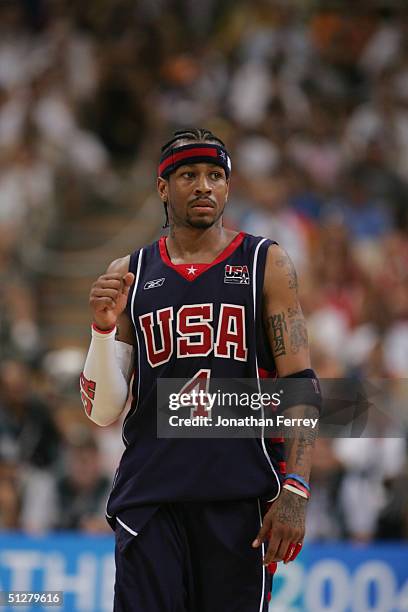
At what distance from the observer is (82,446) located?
8430 millimetres

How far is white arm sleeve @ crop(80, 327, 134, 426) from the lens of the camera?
168 inches

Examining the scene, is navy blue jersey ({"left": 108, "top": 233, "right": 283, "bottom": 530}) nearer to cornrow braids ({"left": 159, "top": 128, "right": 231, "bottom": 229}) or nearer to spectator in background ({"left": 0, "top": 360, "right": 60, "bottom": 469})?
cornrow braids ({"left": 159, "top": 128, "right": 231, "bottom": 229})

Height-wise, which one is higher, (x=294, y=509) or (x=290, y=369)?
(x=290, y=369)

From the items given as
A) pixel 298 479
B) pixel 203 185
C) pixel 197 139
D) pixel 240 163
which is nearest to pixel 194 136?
pixel 197 139

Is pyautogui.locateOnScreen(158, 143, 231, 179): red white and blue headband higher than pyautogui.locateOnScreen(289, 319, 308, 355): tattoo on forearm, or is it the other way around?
pyautogui.locateOnScreen(158, 143, 231, 179): red white and blue headband

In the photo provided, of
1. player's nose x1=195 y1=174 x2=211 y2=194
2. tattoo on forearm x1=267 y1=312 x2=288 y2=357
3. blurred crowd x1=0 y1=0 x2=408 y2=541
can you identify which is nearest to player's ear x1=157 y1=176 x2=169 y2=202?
player's nose x1=195 y1=174 x2=211 y2=194

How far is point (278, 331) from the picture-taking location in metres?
4.22

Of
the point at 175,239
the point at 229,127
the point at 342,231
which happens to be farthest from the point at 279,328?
the point at 229,127

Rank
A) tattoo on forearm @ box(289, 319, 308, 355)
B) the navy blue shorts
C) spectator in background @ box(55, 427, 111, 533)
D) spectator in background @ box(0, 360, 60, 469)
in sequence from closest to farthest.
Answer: the navy blue shorts
tattoo on forearm @ box(289, 319, 308, 355)
spectator in background @ box(55, 427, 111, 533)
spectator in background @ box(0, 360, 60, 469)

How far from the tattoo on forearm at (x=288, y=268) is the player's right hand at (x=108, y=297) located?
57 centimetres

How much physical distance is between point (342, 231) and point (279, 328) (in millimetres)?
6497

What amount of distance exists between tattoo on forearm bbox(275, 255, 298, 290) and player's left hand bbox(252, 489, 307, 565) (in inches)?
31.7

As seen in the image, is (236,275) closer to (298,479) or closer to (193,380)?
(193,380)

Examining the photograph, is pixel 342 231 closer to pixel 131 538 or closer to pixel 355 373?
pixel 355 373
